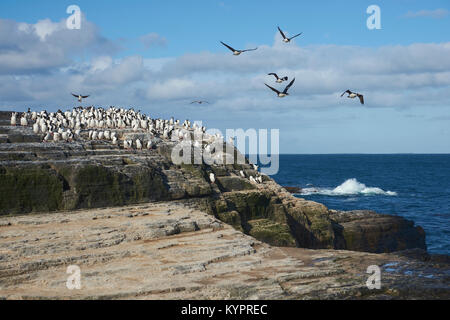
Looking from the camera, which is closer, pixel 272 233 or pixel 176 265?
pixel 176 265

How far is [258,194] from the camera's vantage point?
3078cm

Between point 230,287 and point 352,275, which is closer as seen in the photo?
point 230,287

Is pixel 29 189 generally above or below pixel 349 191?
above

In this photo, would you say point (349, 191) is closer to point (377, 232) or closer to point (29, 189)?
point (377, 232)

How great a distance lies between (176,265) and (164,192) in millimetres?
11715

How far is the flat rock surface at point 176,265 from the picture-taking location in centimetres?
1351

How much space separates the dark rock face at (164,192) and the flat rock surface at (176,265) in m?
2.23

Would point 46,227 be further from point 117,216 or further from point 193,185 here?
point 193,185

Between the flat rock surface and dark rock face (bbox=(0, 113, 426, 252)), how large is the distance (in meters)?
2.23

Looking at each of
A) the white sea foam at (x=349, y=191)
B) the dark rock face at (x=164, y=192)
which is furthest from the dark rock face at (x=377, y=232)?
the white sea foam at (x=349, y=191)

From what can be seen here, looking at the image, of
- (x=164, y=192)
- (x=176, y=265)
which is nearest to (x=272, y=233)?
(x=164, y=192)

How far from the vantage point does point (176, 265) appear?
628 inches
